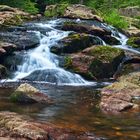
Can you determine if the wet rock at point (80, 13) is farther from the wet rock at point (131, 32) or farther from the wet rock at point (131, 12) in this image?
the wet rock at point (131, 12)

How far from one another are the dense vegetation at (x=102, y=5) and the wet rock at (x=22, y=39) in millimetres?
11640

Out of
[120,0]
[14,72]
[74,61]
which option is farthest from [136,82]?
[120,0]

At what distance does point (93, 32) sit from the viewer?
27.5 meters

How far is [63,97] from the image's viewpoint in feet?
52.0

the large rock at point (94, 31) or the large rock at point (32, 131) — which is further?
the large rock at point (94, 31)

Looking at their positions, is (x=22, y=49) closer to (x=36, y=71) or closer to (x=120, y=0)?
(x=36, y=71)

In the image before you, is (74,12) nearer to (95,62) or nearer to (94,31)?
(94,31)

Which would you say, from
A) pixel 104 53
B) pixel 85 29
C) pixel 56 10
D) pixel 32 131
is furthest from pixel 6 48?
pixel 56 10

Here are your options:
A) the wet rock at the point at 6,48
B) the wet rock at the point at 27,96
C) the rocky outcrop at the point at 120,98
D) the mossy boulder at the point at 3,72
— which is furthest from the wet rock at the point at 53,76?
the wet rock at the point at 27,96

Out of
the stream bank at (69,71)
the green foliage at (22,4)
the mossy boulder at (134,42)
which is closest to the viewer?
the stream bank at (69,71)

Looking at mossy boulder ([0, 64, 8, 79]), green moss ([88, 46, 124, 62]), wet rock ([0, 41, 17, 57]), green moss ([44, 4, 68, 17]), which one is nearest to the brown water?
mossy boulder ([0, 64, 8, 79])

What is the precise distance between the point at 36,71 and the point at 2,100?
6292 millimetres

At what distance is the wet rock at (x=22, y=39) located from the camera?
76.3 ft

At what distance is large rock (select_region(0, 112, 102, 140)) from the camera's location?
915 centimetres
